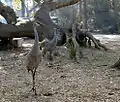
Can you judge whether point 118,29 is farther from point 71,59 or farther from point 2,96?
point 2,96

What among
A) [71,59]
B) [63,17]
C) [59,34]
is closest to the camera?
[71,59]

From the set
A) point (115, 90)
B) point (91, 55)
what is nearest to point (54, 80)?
point (115, 90)

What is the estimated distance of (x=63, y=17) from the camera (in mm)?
23172

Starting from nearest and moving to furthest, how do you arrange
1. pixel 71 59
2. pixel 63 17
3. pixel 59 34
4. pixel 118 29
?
pixel 71 59 → pixel 59 34 → pixel 118 29 → pixel 63 17

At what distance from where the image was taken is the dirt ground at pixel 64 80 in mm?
4547

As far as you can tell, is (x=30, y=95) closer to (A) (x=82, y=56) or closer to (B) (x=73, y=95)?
(B) (x=73, y=95)

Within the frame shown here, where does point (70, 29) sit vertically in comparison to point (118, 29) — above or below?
above

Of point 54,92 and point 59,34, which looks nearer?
point 54,92

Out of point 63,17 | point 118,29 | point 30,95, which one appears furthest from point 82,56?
point 63,17

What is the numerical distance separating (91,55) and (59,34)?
178 centimetres

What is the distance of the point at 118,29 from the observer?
21.2 metres

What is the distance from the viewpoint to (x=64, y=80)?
568 centimetres

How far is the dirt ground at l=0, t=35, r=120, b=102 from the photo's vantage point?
455cm

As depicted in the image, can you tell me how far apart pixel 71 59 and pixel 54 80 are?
7.87 ft
